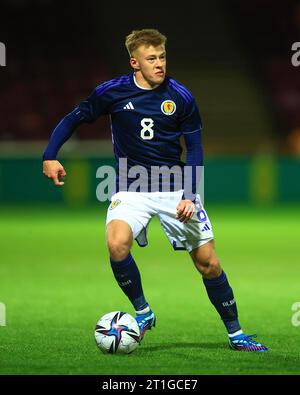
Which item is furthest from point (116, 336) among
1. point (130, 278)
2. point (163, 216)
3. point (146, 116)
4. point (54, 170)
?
point (146, 116)

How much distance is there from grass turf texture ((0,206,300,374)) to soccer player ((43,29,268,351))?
444mm

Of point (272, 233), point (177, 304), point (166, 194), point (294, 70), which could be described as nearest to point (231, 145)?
point (294, 70)

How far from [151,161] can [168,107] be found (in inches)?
14.8

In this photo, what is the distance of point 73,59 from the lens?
25766 mm

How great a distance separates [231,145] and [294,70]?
3.57 meters

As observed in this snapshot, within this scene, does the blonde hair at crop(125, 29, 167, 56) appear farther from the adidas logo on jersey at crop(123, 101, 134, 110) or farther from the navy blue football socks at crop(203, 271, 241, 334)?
the navy blue football socks at crop(203, 271, 241, 334)

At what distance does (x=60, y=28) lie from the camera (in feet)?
86.5

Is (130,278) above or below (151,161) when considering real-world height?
below

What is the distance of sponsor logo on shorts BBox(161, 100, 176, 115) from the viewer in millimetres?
6215

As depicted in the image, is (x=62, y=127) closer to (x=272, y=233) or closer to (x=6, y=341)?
(x=6, y=341)

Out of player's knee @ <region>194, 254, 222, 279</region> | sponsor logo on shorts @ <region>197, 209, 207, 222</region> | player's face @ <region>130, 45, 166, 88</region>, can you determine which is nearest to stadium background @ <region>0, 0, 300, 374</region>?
player's knee @ <region>194, 254, 222, 279</region>

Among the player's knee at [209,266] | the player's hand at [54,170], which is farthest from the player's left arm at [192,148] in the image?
the player's hand at [54,170]

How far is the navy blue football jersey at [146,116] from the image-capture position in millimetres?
6223

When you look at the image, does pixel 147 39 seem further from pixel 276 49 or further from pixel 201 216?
pixel 276 49
